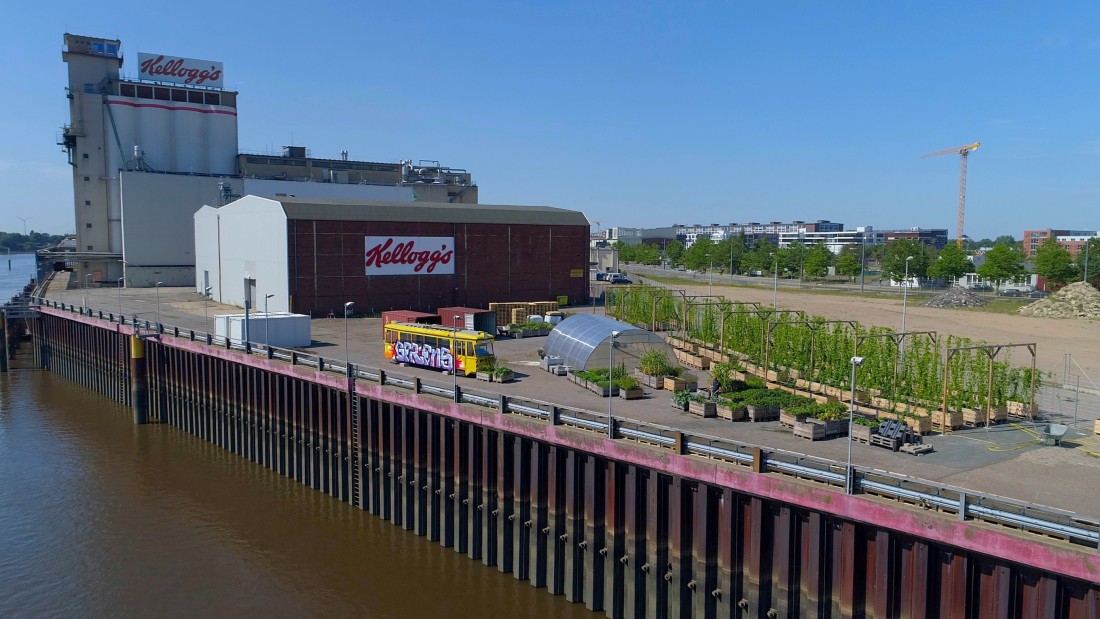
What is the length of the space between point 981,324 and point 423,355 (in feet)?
157

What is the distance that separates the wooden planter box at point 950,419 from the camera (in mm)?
25547

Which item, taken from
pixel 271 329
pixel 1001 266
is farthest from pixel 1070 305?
pixel 271 329

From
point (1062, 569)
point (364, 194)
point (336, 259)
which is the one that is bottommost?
point (1062, 569)

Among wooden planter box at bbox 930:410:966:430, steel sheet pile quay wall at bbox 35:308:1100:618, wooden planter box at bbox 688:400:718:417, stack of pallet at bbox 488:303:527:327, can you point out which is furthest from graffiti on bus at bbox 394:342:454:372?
stack of pallet at bbox 488:303:527:327

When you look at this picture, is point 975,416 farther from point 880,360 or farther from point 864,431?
point 864,431

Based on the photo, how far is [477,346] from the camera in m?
34.3

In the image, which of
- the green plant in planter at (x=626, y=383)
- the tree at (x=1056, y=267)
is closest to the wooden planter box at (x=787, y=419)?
the green plant in planter at (x=626, y=383)

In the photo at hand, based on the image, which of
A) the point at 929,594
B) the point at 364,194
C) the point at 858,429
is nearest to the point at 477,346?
the point at 858,429

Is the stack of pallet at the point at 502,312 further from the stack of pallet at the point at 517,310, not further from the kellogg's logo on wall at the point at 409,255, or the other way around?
the kellogg's logo on wall at the point at 409,255

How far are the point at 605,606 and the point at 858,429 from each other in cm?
907

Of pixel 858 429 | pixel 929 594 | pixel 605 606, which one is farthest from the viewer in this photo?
pixel 858 429

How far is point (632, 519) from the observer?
68.9ft

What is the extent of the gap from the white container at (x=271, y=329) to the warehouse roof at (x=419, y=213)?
52.2ft

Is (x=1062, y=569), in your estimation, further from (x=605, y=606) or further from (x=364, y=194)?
(x=364, y=194)
